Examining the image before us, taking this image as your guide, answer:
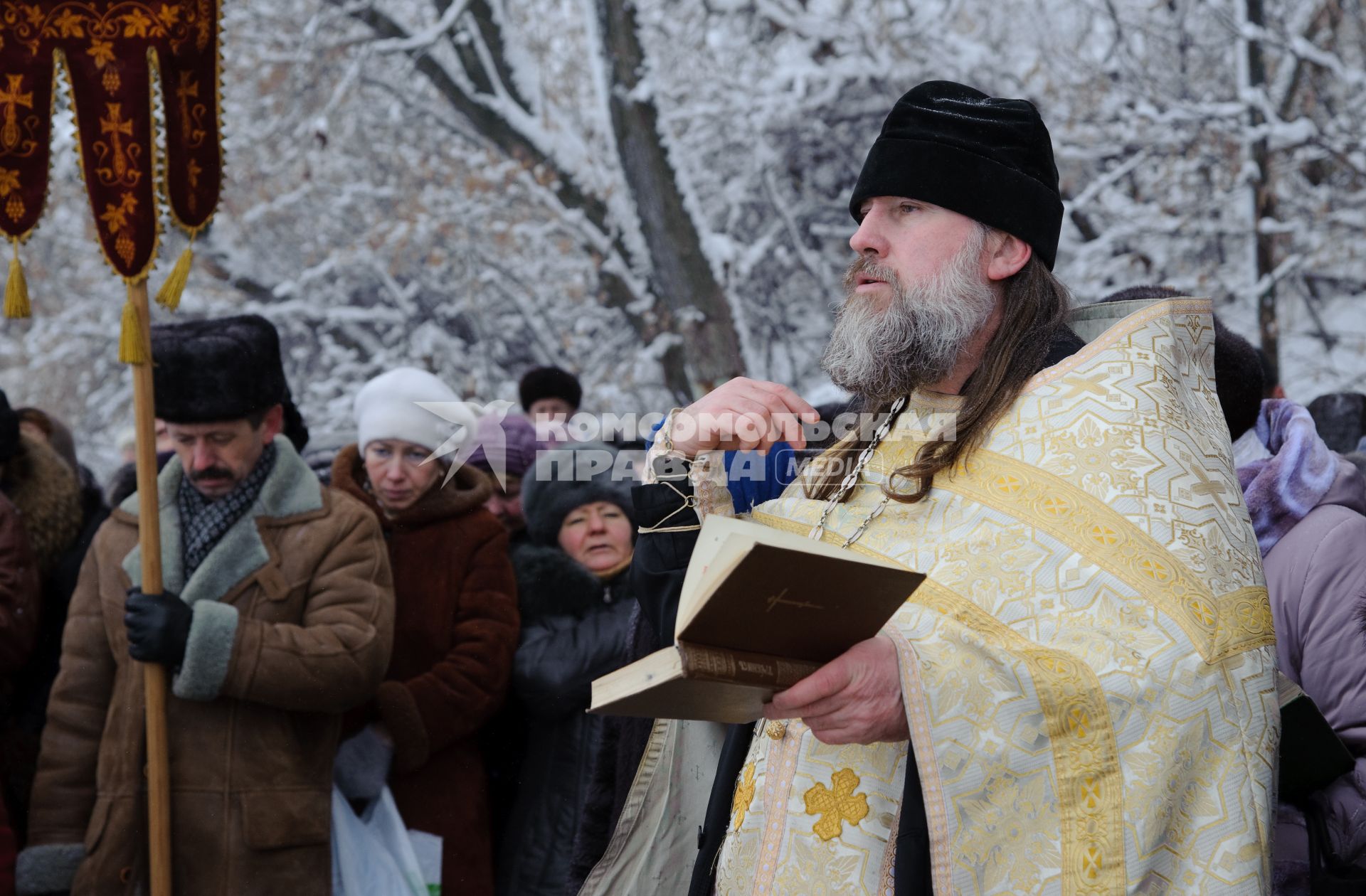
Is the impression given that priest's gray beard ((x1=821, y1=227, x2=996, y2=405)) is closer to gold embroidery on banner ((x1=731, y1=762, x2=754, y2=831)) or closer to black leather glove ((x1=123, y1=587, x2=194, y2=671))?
gold embroidery on banner ((x1=731, y1=762, x2=754, y2=831))

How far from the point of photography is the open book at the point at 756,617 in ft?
5.58

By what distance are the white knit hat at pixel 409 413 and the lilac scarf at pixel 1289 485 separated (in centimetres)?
273

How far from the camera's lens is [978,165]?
8.40 ft

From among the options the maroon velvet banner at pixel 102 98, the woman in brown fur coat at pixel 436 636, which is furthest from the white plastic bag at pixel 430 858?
the maroon velvet banner at pixel 102 98

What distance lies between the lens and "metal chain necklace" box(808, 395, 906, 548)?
2.43 m

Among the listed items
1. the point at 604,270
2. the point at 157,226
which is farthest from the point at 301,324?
the point at 157,226

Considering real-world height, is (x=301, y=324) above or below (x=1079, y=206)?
below

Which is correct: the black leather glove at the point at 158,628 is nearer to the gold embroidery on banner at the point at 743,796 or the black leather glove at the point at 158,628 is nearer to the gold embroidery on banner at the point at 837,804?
the gold embroidery on banner at the point at 743,796

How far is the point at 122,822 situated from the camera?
3717 mm

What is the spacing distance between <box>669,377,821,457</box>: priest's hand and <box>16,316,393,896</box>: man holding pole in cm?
178

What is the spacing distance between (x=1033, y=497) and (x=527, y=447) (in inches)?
129

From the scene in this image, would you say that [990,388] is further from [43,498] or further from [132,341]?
[43,498]

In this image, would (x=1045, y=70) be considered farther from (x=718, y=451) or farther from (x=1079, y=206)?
(x=718, y=451)

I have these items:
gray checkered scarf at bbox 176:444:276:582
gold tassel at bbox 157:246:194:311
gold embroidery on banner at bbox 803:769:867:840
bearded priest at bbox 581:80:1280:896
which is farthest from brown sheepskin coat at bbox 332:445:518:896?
gold embroidery on banner at bbox 803:769:867:840
